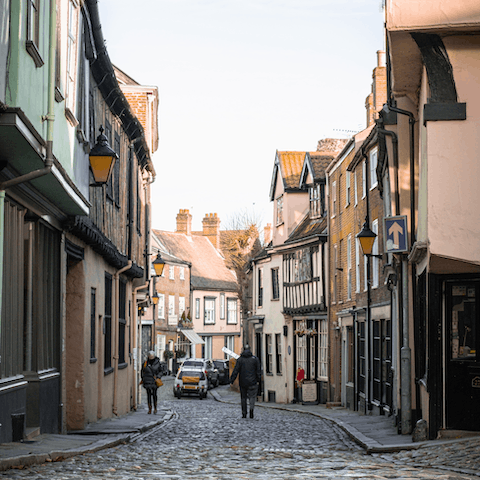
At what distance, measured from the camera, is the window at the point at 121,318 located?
2064cm

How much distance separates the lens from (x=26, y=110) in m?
8.21

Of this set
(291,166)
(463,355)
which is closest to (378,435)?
(463,355)

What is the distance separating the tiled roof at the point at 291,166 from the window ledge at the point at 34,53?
88.1ft

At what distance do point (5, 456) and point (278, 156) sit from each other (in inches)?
1169

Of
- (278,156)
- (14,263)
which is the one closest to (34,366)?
(14,263)

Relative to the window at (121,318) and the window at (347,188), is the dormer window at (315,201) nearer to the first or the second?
the window at (347,188)

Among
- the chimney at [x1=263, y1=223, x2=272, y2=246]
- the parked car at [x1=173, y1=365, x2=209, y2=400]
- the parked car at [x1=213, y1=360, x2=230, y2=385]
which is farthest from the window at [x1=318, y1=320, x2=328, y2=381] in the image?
the chimney at [x1=263, y1=223, x2=272, y2=246]

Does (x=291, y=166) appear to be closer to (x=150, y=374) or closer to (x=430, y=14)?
(x=150, y=374)

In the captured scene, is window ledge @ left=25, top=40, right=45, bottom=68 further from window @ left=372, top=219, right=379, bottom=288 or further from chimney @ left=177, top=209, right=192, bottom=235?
chimney @ left=177, top=209, right=192, bottom=235

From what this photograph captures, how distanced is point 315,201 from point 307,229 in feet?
4.05

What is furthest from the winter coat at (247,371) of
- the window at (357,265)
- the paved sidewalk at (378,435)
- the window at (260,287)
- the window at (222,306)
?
the window at (222,306)

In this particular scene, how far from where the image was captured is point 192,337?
60406mm

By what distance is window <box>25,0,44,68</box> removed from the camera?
8258 mm

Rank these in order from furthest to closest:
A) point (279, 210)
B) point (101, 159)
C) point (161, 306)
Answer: point (161, 306) → point (279, 210) → point (101, 159)
